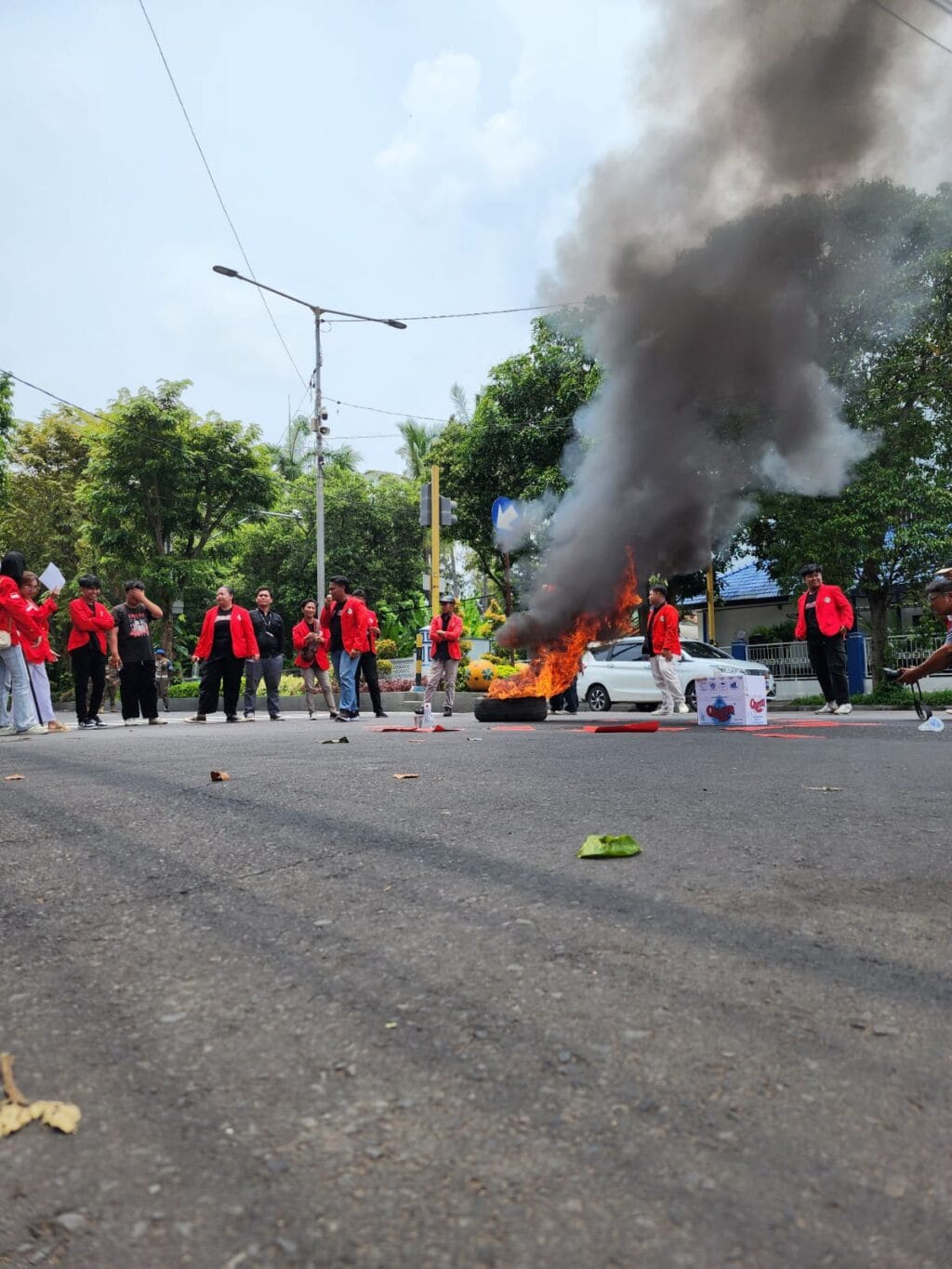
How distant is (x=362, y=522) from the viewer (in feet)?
104

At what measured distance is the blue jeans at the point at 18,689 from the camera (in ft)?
34.4

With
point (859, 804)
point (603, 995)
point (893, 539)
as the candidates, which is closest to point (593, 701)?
point (893, 539)

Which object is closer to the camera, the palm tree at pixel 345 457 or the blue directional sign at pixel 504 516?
the blue directional sign at pixel 504 516

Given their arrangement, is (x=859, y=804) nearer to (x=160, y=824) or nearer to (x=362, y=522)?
(x=160, y=824)

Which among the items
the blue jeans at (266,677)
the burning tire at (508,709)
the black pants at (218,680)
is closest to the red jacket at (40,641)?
the black pants at (218,680)

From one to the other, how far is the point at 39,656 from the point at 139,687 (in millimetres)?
1439

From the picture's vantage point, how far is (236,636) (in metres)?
13.1

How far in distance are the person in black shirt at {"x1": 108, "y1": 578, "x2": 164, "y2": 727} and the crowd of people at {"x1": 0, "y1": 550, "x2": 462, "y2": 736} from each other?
0.04 feet

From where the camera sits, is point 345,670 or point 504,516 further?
point 504,516

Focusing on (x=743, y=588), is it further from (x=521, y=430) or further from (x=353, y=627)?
(x=353, y=627)

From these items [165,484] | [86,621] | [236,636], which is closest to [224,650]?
[236,636]

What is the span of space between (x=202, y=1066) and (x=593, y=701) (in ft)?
56.5

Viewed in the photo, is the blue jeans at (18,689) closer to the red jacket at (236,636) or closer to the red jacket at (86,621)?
the red jacket at (86,621)

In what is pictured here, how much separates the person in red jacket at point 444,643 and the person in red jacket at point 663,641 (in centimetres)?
269
